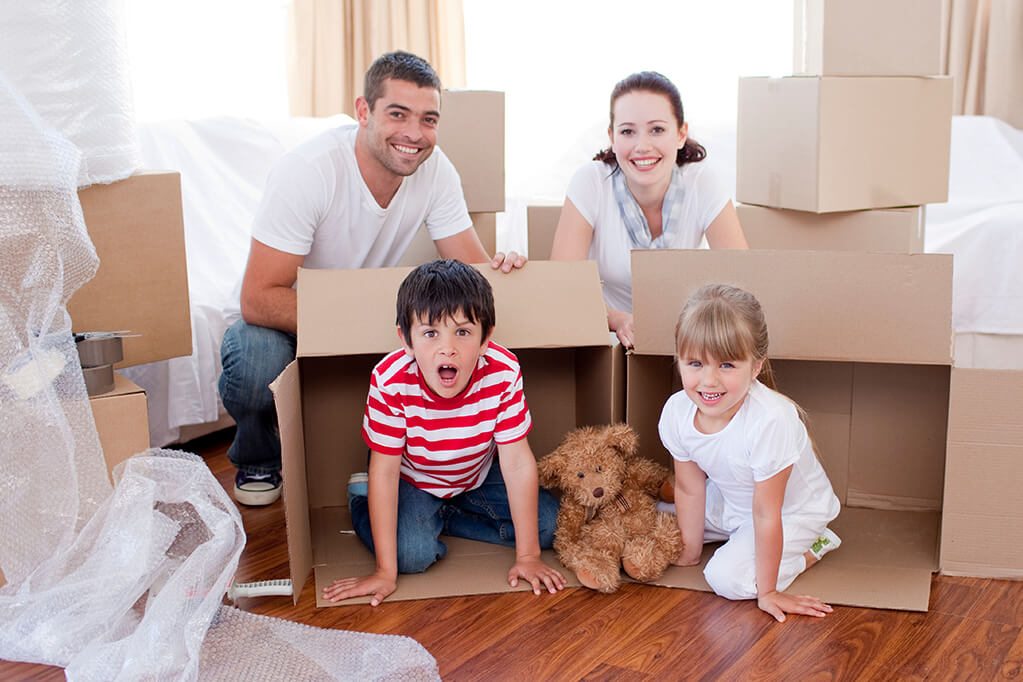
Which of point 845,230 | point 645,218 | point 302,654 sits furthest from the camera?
point 845,230

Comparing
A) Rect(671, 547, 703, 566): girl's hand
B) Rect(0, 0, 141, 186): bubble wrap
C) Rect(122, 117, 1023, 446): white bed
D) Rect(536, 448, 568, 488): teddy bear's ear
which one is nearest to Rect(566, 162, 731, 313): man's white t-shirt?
Rect(536, 448, 568, 488): teddy bear's ear

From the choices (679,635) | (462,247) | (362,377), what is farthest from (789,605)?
(462,247)

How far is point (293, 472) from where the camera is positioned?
1335 mm

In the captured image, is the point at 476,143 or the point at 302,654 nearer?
the point at 302,654

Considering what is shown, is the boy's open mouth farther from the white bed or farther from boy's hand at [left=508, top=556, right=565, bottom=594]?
the white bed

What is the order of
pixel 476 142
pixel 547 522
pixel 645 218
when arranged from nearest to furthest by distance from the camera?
pixel 547 522 → pixel 645 218 → pixel 476 142

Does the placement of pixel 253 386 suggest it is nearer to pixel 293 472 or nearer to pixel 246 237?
pixel 293 472

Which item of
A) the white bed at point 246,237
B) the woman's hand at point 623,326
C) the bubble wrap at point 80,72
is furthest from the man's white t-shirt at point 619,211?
the bubble wrap at point 80,72

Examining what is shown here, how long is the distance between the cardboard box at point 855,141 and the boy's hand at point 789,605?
833mm

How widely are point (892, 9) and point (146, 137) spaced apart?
64.7 inches

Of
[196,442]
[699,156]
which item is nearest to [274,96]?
[196,442]

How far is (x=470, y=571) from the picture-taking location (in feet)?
4.77

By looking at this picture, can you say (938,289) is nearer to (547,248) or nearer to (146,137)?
(547,248)

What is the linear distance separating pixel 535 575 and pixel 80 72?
959 mm
